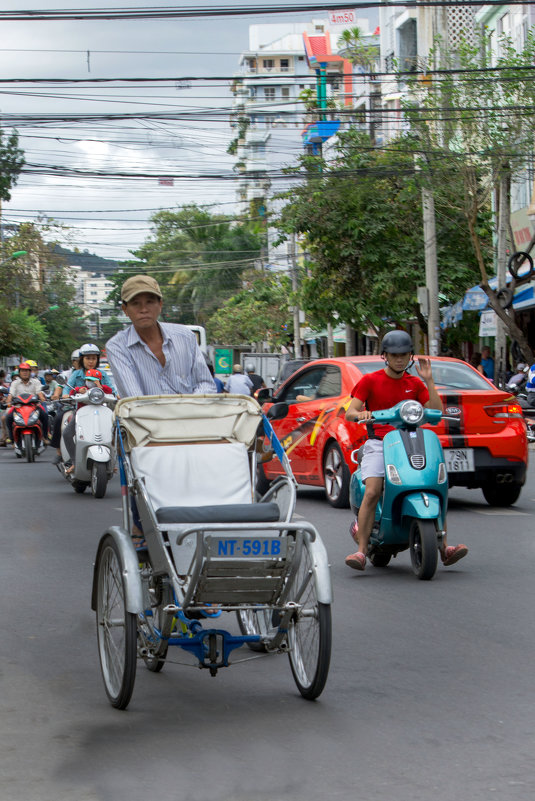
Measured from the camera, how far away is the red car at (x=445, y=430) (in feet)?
39.9

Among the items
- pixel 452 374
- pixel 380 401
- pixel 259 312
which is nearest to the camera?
pixel 380 401

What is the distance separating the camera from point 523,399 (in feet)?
76.9

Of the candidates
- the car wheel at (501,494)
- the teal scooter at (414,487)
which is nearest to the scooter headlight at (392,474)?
the teal scooter at (414,487)

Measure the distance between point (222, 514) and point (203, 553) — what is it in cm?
26

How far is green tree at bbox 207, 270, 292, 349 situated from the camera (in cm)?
7269

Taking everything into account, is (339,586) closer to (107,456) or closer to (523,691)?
(523,691)

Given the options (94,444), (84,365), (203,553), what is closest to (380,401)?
(203,553)

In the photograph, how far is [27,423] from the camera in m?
21.8

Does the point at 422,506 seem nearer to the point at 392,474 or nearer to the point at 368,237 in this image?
the point at 392,474

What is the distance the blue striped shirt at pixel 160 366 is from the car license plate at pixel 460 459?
20.2 feet

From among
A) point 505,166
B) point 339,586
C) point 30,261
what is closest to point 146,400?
point 339,586

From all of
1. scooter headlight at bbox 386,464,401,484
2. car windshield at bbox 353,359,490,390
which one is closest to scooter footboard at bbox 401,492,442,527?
scooter headlight at bbox 386,464,401,484

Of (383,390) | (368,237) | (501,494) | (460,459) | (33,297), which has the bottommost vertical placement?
(501,494)

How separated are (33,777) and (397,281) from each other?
32.5 meters
